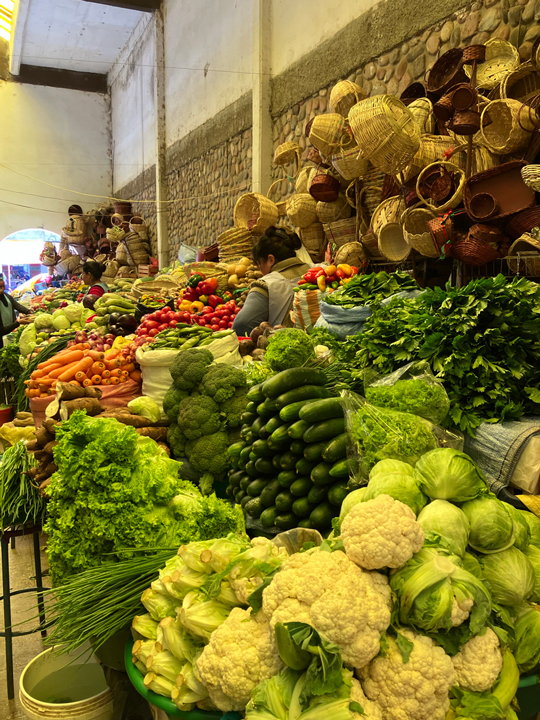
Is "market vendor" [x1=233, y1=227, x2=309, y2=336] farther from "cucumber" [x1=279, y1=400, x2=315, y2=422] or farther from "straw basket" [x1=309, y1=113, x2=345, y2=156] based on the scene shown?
"cucumber" [x1=279, y1=400, x2=315, y2=422]

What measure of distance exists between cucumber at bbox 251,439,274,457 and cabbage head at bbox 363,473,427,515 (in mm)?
933

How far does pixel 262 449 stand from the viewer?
2559 mm

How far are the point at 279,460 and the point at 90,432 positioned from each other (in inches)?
33.9

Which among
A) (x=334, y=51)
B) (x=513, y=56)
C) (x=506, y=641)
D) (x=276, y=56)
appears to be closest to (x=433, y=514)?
(x=506, y=641)

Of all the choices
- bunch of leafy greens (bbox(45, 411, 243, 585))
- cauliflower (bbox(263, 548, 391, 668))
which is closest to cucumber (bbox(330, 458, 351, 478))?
bunch of leafy greens (bbox(45, 411, 243, 585))

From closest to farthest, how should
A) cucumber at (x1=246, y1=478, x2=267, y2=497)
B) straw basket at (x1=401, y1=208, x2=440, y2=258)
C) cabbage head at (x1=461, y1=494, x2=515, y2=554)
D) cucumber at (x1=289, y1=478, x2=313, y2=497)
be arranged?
cabbage head at (x1=461, y1=494, x2=515, y2=554)
cucumber at (x1=289, y1=478, x2=313, y2=497)
cucumber at (x1=246, y1=478, x2=267, y2=497)
straw basket at (x1=401, y1=208, x2=440, y2=258)

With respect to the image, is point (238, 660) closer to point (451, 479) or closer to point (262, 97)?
point (451, 479)

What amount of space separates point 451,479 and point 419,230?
2.59 metres

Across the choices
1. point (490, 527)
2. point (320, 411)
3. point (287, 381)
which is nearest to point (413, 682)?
point (490, 527)

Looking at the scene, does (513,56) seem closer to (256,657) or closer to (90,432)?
(90,432)

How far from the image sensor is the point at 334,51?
583 cm

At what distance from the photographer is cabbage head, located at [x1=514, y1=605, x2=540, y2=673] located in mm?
1430

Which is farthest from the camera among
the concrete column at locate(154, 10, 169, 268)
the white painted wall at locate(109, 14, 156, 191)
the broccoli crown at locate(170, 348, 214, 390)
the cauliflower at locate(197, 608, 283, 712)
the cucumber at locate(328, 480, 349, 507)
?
the white painted wall at locate(109, 14, 156, 191)

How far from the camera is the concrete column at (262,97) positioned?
7.12m
